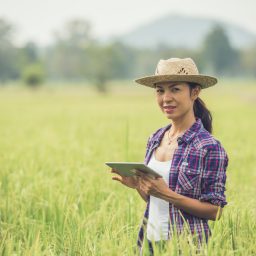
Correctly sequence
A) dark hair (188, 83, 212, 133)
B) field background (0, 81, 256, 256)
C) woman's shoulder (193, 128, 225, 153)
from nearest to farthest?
woman's shoulder (193, 128, 225, 153) → dark hair (188, 83, 212, 133) → field background (0, 81, 256, 256)

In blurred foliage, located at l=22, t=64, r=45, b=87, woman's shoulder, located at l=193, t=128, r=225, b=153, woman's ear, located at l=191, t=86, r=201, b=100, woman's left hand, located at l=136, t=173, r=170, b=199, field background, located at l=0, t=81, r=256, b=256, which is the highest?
blurred foliage, located at l=22, t=64, r=45, b=87

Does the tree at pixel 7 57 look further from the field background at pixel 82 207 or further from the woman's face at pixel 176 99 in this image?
the woman's face at pixel 176 99

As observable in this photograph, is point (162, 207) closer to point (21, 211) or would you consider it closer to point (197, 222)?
point (197, 222)

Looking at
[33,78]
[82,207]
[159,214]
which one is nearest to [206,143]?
[159,214]

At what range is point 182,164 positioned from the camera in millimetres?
2391

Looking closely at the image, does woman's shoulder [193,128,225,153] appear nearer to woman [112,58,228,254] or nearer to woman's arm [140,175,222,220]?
woman [112,58,228,254]

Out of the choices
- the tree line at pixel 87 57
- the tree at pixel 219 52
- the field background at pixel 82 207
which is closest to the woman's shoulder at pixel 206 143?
the field background at pixel 82 207

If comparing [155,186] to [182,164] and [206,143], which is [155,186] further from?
[206,143]

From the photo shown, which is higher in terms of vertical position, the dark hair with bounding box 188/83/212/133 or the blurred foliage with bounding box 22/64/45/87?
the blurred foliage with bounding box 22/64/45/87

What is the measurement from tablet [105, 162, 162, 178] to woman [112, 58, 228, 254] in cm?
6

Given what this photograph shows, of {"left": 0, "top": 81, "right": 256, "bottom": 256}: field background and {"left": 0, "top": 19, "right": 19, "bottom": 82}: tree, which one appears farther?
{"left": 0, "top": 19, "right": 19, "bottom": 82}: tree

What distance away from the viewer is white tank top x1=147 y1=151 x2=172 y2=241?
2.47 m

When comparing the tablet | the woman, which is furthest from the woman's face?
the tablet

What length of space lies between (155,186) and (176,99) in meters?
0.47
